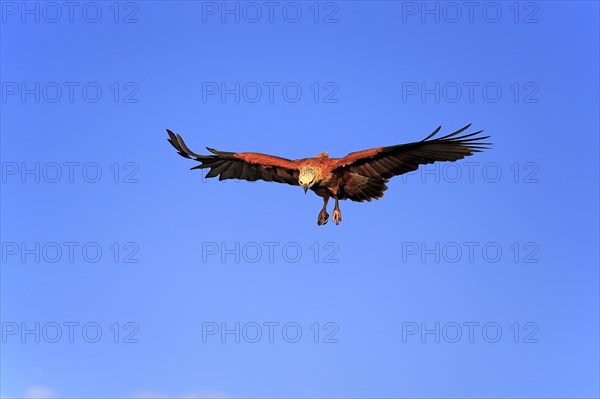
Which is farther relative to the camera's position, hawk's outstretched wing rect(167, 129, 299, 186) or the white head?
hawk's outstretched wing rect(167, 129, 299, 186)

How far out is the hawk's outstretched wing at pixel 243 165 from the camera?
133 ft

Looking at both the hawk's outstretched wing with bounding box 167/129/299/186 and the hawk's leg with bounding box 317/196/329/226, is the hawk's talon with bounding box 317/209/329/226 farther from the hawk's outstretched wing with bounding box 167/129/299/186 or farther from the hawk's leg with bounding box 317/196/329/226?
the hawk's outstretched wing with bounding box 167/129/299/186

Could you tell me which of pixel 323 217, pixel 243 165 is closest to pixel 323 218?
pixel 323 217

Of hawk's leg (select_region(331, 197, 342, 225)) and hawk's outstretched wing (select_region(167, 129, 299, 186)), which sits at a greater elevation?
hawk's outstretched wing (select_region(167, 129, 299, 186))

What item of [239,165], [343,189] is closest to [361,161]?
[343,189]

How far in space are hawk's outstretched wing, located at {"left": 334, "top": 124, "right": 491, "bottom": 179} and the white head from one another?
2.09 feet

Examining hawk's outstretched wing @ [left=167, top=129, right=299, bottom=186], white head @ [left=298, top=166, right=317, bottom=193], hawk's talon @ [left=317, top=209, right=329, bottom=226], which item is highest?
hawk's outstretched wing @ [left=167, top=129, right=299, bottom=186]

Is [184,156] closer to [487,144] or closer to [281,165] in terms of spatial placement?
[281,165]

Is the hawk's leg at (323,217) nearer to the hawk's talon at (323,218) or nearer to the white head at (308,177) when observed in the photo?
the hawk's talon at (323,218)

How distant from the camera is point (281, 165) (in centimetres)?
4022

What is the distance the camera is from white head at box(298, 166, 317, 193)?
3897 centimetres

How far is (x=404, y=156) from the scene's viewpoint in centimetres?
3919

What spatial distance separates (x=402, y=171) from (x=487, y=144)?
8.56ft

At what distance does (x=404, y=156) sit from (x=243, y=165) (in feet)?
16.2
